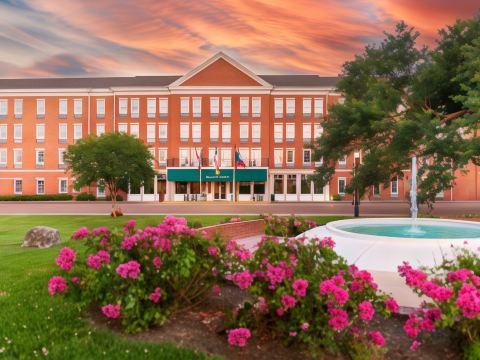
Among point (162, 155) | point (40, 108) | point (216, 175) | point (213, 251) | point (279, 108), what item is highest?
point (40, 108)

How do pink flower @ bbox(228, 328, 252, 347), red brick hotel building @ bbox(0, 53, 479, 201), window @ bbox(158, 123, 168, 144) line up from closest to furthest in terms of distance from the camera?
pink flower @ bbox(228, 328, 252, 347) < red brick hotel building @ bbox(0, 53, 479, 201) < window @ bbox(158, 123, 168, 144)

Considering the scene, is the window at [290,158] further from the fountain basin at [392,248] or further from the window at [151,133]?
the fountain basin at [392,248]

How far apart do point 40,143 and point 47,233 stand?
47519 millimetres

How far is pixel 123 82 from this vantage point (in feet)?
193

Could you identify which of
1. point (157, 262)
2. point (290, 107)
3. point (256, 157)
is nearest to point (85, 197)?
point (256, 157)

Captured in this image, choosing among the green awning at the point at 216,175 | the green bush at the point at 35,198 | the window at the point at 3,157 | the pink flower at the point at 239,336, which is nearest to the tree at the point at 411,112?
the pink flower at the point at 239,336

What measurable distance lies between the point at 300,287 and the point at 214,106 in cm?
Answer: 4977

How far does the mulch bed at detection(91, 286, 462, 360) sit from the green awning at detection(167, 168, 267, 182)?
1768 inches

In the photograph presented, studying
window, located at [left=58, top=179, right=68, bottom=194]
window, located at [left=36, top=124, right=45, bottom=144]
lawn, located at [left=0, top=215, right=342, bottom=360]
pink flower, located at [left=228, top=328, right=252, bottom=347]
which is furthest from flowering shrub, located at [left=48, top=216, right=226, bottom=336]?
window, located at [left=36, top=124, right=45, bottom=144]

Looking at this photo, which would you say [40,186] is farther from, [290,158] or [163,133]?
[290,158]

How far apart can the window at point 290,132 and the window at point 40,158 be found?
34353mm

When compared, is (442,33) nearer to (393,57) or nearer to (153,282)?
Answer: (393,57)

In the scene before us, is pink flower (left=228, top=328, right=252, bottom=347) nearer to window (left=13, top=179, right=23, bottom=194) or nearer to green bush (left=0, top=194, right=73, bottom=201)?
green bush (left=0, top=194, right=73, bottom=201)

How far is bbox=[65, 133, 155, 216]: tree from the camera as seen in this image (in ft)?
87.1
